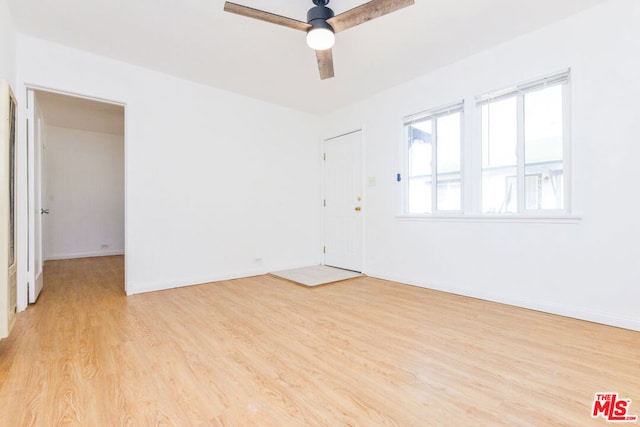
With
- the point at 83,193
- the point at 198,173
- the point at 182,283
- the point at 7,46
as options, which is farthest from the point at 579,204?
the point at 83,193

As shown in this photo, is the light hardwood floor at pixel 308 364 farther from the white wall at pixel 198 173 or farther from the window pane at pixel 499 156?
the window pane at pixel 499 156

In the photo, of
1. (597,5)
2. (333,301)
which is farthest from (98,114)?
(597,5)

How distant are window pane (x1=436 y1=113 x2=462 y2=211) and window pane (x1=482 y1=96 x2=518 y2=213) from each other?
294 millimetres

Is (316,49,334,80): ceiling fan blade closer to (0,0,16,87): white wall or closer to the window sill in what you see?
the window sill

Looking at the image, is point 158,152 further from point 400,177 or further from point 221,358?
point 400,177

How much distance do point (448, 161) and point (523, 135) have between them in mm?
793

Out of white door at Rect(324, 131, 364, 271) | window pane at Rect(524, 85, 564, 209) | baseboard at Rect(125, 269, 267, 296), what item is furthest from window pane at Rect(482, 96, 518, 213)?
baseboard at Rect(125, 269, 267, 296)

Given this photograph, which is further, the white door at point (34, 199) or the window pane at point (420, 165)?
the window pane at point (420, 165)

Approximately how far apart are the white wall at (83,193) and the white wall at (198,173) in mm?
3909

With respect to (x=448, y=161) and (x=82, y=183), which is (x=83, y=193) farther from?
(x=448, y=161)

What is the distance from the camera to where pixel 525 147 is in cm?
290

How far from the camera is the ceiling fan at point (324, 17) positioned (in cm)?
205

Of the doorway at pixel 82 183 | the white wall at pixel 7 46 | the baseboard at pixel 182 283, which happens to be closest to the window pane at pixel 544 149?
the baseboard at pixel 182 283

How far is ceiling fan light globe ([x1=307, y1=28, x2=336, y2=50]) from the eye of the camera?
2.23 m
